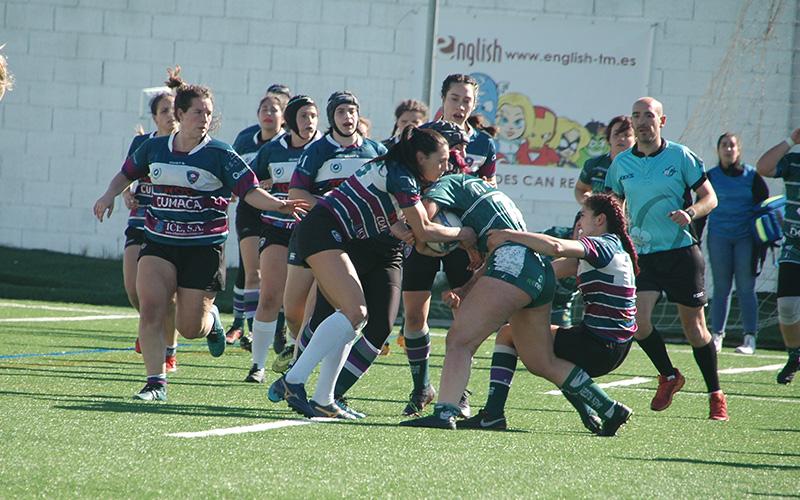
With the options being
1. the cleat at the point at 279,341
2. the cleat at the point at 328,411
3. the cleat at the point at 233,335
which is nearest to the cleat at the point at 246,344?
the cleat at the point at 279,341

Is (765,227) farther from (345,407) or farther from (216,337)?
(345,407)

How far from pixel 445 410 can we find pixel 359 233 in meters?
0.97

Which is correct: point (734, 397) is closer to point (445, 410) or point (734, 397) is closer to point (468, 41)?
point (445, 410)

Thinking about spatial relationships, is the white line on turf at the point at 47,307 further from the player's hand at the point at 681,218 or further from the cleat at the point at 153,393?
the player's hand at the point at 681,218

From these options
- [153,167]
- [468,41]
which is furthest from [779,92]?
[153,167]

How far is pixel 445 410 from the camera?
571 centimetres

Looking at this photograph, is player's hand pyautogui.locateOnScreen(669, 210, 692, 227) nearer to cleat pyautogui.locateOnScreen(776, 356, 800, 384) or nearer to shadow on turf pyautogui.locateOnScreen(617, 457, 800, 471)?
shadow on turf pyautogui.locateOnScreen(617, 457, 800, 471)

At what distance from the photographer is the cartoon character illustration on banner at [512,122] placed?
15.2 meters

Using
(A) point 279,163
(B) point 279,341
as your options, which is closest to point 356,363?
(A) point 279,163

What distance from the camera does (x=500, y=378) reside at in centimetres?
599

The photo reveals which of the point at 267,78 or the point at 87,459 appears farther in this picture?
the point at 267,78

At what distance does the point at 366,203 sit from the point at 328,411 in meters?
1.01

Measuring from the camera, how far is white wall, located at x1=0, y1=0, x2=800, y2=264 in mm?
15203

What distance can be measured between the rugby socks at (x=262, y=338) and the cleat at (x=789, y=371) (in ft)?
12.2
